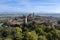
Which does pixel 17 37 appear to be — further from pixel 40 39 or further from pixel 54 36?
pixel 54 36

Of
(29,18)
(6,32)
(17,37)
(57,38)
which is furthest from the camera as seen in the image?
(29,18)

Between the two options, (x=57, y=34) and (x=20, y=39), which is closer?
(x=20, y=39)

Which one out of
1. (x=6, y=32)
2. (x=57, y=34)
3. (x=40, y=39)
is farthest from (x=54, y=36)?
(x=6, y=32)

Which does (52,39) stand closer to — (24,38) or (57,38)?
(57,38)

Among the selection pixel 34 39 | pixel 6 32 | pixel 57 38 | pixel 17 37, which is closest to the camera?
pixel 34 39

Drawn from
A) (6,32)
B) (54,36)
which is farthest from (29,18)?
(54,36)

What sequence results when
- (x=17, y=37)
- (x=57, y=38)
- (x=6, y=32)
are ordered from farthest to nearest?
1. (x=6, y=32)
2. (x=57, y=38)
3. (x=17, y=37)

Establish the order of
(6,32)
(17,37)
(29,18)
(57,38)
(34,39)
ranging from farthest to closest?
(29,18)
(6,32)
(57,38)
(17,37)
(34,39)

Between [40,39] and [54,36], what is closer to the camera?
[40,39]

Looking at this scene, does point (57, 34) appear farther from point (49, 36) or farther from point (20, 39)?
point (20, 39)
